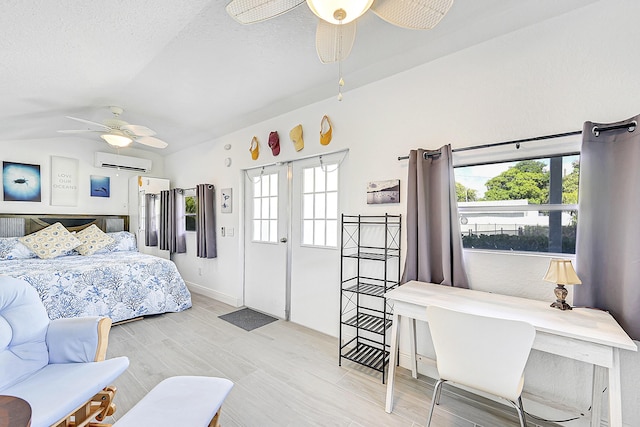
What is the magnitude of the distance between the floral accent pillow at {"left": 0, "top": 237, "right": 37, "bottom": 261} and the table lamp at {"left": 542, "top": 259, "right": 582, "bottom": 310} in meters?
5.75

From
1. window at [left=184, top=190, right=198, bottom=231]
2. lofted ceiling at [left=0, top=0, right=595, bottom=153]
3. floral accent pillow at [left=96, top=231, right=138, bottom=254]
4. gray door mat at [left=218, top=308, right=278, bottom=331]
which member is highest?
lofted ceiling at [left=0, top=0, right=595, bottom=153]

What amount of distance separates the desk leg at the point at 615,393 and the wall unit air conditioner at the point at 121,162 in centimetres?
630

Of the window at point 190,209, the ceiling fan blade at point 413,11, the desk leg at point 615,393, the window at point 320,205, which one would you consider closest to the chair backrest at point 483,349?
the desk leg at point 615,393

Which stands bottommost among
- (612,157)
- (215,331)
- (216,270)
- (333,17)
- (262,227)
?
(215,331)

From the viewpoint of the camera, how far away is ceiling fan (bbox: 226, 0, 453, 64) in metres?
1.17

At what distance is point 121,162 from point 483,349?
586 cm

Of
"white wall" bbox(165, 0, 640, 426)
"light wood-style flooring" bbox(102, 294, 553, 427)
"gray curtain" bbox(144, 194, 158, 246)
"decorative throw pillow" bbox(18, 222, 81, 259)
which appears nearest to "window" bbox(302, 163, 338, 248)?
"white wall" bbox(165, 0, 640, 426)

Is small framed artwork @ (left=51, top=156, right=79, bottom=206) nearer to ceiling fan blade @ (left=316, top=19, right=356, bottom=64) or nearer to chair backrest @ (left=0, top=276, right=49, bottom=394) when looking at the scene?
chair backrest @ (left=0, top=276, right=49, bottom=394)

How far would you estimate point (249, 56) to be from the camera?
2.20 m

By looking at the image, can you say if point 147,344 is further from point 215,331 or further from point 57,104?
point 57,104

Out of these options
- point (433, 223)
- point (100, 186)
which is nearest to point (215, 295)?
point (100, 186)

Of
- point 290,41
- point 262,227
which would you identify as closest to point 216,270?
point 262,227

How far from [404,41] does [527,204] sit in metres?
1.46

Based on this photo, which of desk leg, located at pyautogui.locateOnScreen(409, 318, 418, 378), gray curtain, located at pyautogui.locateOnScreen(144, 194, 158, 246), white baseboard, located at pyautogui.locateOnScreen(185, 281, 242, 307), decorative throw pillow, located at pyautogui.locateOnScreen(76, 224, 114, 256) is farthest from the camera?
gray curtain, located at pyautogui.locateOnScreen(144, 194, 158, 246)
